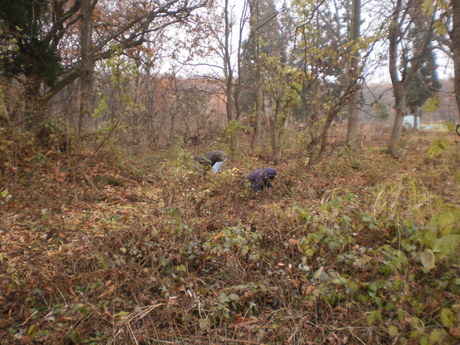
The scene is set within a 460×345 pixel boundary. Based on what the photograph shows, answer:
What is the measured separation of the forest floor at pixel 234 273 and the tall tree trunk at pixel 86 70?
2.94 meters

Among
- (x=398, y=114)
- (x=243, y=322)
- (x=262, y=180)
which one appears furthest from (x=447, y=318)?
(x=398, y=114)

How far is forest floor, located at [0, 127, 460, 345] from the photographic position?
2199 millimetres

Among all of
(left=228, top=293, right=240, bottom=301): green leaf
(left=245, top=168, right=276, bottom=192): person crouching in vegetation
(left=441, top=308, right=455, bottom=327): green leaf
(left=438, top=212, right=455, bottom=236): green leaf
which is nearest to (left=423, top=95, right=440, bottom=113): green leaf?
(left=438, top=212, right=455, bottom=236): green leaf

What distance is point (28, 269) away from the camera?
279 cm

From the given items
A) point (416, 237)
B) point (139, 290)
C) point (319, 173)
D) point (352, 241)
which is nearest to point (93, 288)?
point (139, 290)

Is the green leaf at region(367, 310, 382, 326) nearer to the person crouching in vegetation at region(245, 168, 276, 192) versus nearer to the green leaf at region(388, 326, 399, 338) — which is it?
the green leaf at region(388, 326, 399, 338)

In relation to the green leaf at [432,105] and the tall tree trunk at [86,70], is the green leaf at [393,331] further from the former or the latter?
the tall tree trunk at [86,70]

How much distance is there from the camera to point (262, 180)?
223 inches

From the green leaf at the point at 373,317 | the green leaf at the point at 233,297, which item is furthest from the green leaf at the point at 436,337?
the green leaf at the point at 233,297

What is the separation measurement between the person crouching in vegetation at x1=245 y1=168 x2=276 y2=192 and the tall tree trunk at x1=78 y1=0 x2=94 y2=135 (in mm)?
4145

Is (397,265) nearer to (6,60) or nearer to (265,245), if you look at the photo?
(265,245)

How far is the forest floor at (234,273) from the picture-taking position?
7.22ft

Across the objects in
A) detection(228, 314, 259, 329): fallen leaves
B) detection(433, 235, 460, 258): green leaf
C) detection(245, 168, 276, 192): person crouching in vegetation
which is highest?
detection(433, 235, 460, 258): green leaf

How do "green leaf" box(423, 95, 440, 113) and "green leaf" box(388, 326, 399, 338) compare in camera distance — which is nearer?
"green leaf" box(423, 95, 440, 113)
